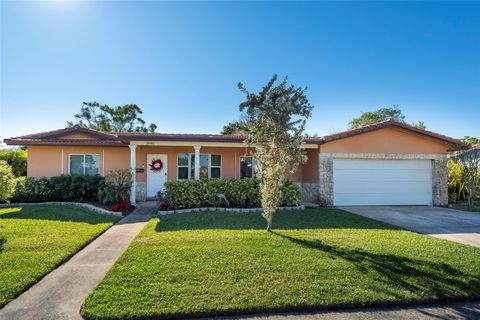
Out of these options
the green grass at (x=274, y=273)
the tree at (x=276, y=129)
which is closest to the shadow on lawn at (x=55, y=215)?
the green grass at (x=274, y=273)

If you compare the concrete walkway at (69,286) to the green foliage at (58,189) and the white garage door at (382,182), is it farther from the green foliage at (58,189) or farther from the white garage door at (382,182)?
the white garage door at (382,182)

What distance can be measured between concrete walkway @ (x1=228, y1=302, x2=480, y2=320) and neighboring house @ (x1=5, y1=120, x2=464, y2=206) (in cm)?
A: 874

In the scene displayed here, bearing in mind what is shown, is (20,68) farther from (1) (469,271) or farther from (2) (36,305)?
(1) (469,271)

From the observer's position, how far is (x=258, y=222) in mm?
8039

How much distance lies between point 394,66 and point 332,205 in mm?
6978

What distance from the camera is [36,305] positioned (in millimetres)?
3297

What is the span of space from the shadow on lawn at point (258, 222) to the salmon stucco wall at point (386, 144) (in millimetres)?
3947

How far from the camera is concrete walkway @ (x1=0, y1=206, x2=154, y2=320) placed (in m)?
3.13

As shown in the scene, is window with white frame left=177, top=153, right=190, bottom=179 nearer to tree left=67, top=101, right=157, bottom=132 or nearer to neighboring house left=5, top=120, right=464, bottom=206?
neighboring house left=5, top=120, right=464, bottom=206

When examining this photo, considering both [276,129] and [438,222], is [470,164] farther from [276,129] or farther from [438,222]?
[276,129]

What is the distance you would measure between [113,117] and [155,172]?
26.4 meters

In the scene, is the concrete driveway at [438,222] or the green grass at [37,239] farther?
the concrete driveway at [438,222]

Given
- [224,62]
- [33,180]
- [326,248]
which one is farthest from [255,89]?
[33,180]

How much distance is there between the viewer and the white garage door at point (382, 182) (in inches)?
482
